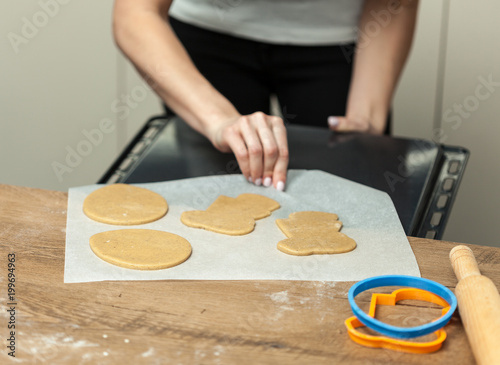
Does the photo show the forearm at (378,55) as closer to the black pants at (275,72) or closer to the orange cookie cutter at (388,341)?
the black pants at (275,72)

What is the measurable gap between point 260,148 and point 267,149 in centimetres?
1

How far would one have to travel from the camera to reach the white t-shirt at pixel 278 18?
1221 millimetres

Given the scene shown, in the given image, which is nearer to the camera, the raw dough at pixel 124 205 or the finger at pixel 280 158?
the raw dough at pixel 124 205

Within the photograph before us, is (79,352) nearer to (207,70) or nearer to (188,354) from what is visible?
(188,354)

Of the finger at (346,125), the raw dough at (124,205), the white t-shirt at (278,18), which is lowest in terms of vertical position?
the raw dough at (124,205)

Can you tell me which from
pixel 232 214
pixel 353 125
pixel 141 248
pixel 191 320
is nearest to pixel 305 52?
pixel 353 125

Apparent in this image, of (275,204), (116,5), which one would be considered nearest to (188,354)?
(275,204)

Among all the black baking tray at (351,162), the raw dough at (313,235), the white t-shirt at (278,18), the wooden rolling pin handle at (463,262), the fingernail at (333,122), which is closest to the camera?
the wooden rolling pin handle at (463,262)

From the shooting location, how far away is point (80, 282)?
59 cm

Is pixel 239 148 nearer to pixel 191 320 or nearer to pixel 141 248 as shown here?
pixel 141 248

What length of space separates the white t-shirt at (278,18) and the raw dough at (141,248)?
2.10ft

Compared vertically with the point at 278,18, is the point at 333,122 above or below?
below

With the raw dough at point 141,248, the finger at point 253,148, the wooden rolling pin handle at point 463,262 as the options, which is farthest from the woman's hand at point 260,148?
the wooden rolling pin handle at point 463,262

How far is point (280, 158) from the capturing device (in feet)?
2.98
